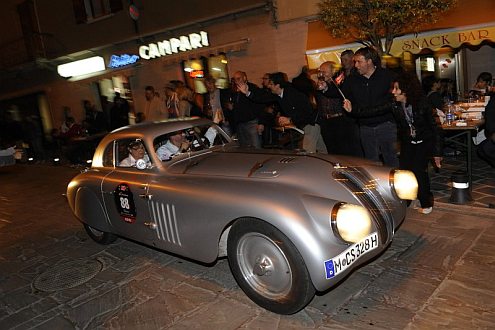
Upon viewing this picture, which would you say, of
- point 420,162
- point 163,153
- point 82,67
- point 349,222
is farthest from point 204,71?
point 349,222

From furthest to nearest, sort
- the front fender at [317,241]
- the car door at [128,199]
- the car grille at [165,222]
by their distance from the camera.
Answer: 1. the car door at [128,199]
2. the car grille at [165,222]
3. the front fender at [317,241]

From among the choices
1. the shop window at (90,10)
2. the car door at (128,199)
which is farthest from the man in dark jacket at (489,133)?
the shop window at (90,10)

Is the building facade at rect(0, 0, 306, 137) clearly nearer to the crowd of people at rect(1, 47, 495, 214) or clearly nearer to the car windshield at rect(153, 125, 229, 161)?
the crowd of people at rect(1, 47, 495, 214)

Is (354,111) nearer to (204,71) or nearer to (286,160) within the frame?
(286,160)

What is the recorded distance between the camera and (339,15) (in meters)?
6.93

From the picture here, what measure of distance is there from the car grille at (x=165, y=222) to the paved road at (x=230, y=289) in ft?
1.67

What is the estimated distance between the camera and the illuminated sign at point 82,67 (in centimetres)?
1607

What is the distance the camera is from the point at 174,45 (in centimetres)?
1311

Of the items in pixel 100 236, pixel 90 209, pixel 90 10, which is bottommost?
pixel 100 236

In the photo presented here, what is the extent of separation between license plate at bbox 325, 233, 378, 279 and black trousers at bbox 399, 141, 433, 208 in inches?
75.8

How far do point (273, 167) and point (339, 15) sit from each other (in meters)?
4.28

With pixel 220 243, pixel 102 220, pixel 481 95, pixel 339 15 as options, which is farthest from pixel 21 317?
pixel 481 95

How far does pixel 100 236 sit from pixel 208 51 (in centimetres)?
800

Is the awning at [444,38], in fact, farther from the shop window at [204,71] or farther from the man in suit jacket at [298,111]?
the shop window at [204,71]
